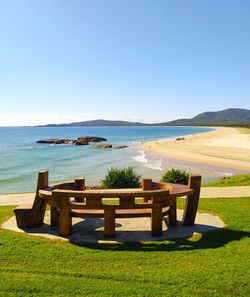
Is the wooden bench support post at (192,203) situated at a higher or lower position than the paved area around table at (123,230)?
higher

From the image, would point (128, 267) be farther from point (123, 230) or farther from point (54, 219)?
point (54, 219)

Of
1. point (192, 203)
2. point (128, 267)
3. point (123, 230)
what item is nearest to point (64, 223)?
point (123, 230)

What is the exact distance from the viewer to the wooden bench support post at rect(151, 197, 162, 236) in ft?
21.4

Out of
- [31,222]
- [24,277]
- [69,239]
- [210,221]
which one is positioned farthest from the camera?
[210,221]

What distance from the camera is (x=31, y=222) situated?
289 inches

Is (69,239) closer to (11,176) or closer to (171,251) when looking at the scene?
(171,251)

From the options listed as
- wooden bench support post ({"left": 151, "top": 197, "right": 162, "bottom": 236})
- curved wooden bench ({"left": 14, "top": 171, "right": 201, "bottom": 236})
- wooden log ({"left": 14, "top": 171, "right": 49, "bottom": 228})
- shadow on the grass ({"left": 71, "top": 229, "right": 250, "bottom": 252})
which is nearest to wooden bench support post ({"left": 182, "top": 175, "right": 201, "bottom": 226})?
curved wooden bench ({"left": 14, "top": 171, "right": 201, "bottom": 236})

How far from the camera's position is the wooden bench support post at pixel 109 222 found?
21.6 feet

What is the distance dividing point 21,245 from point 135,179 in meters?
9.84

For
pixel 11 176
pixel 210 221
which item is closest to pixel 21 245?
pixel 210 221

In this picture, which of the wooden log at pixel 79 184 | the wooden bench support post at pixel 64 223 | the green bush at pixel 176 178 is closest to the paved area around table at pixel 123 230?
the wooden bench support post at pixel 64 223

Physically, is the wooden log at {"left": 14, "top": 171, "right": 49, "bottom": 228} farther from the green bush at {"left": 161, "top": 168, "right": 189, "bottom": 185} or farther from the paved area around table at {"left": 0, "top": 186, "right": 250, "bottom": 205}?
the green bush at {"left": 161, "top": 168, "right": 189, "bottom": 185}

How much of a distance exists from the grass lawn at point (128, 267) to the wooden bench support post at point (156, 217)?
1.39 ft

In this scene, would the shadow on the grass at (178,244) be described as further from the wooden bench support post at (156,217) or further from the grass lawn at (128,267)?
the wooden bench support post at (156,217)
